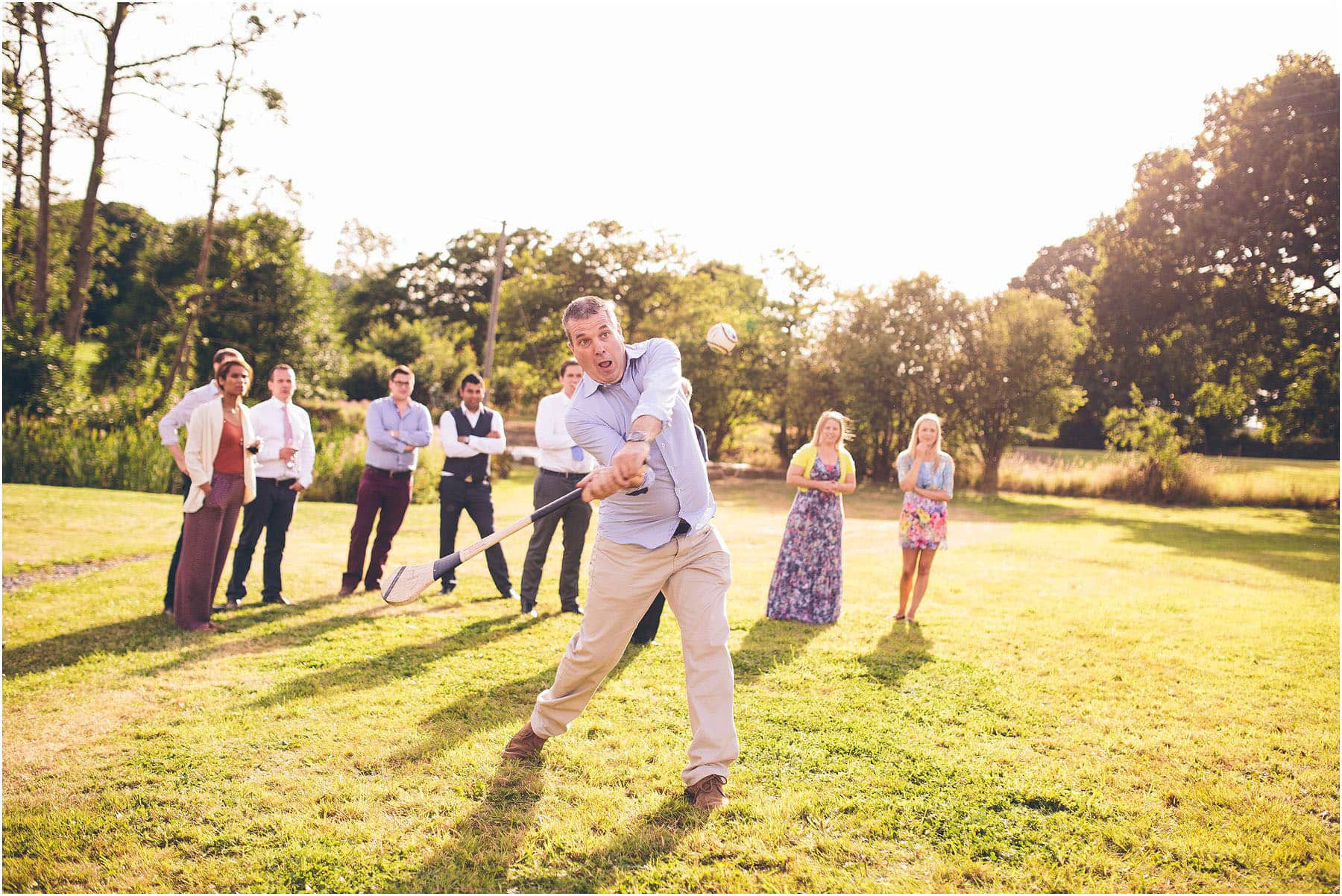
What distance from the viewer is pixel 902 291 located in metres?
24.8

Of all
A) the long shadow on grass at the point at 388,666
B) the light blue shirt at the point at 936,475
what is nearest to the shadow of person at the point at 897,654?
the light blue shirt at the point at 936,475

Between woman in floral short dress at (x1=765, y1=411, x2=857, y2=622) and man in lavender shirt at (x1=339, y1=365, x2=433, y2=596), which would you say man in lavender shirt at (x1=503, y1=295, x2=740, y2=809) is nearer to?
woman in floral short dress at (x1=765, y1=411, x2=857, y2=622)

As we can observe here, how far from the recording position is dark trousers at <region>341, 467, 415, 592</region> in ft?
26.6

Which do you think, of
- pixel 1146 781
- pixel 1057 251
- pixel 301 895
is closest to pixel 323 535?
pixel 301 895

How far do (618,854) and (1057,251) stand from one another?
2608 inches

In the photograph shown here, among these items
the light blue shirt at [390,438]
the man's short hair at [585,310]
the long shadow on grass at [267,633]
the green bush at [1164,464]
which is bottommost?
the long shadow on grass at [267,633]

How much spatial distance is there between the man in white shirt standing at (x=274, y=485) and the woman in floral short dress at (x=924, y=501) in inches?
217

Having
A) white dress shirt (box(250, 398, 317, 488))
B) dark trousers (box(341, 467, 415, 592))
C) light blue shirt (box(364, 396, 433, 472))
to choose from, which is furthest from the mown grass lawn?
light blue shirt (box(364, 396, 433, 472))

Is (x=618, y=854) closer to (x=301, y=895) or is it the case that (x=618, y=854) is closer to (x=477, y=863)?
(x=477, y=863)

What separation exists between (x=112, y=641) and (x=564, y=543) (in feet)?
11.5

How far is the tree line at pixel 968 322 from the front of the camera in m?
21.4

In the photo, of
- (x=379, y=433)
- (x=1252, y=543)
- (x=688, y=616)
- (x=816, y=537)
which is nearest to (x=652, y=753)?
(x=688, y=616)

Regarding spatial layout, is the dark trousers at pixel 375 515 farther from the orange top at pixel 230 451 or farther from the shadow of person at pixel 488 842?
the shadow of person at pixel 488 842

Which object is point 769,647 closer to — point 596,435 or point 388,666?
point 388,666
